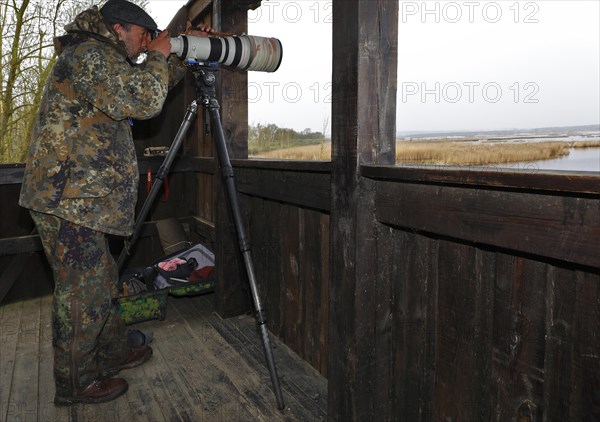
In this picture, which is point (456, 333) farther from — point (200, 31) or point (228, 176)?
point (200, 31)

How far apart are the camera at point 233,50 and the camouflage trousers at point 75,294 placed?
0.92m

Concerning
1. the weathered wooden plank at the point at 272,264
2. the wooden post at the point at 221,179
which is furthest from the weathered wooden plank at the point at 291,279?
the wooden post at the point at 221,179

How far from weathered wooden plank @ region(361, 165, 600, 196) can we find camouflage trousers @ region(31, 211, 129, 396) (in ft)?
4.06

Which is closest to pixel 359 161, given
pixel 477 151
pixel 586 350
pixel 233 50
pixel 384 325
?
pixel 477 151

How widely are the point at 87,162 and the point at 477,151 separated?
1489 mm

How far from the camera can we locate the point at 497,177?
1049mm

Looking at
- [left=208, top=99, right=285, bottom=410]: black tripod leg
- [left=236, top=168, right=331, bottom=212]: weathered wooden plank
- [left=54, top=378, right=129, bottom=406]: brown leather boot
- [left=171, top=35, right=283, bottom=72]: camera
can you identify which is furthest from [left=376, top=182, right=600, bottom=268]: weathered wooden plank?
[left=54, top=378, right=129, bottom=406]: brown leather boot

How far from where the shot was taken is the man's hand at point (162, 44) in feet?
6.37

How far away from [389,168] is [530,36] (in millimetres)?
556

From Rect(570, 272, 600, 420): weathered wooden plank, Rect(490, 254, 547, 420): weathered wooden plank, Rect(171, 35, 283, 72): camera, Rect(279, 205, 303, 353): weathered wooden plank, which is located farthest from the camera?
Rect(279, 205, 303, 353): weathered wooden plank

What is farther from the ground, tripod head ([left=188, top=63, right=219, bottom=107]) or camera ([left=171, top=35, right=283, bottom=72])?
camera ([left=171, top=35, right=283, bottom=72])

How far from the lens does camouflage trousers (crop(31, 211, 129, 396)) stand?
6.17 ft

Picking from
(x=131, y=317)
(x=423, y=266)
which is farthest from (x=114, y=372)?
(x=423, y=266)

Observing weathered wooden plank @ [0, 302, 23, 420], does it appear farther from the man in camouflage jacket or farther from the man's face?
the man's face
